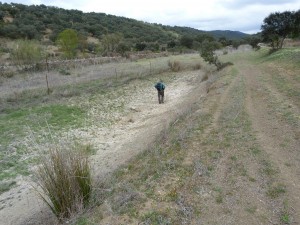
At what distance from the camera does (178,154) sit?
27.0 ft

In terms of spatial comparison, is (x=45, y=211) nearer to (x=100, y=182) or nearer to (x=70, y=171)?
(x=100, y=182)

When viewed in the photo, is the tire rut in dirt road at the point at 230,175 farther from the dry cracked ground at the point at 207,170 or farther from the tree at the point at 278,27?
the tree at the point at 278,27

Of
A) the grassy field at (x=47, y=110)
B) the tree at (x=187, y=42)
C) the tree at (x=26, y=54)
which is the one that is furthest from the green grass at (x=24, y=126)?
the tree at (x=187, y=42)

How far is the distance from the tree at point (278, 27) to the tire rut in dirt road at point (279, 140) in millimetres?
23404

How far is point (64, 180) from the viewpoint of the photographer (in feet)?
19.7

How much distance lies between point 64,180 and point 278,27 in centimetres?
3477

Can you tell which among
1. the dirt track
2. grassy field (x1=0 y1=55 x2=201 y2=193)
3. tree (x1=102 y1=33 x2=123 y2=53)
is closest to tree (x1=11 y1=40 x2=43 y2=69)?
grassy field (x1=0 y1=55 x2=201 y2=193)

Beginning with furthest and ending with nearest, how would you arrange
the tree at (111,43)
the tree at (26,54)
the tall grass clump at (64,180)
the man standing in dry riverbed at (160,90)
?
1. the tree at (111,43)
2. the tree at (26,54)
3. the man standing in dry riverbed at (160,90)
4. the tall grass clump at (64,180)

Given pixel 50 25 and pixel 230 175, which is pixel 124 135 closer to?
pixel 230 175

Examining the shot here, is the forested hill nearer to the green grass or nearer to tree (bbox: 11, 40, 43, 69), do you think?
tree (bbox: 11, 40, 43, 69)

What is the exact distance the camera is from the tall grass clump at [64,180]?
5957 mm

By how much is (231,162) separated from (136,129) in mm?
6898

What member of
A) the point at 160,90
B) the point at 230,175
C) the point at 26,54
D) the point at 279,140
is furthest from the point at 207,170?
the point at 26,54

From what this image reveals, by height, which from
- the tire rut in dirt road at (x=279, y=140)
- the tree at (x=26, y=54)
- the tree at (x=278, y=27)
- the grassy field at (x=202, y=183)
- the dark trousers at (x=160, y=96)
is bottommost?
the dark trousers at (x=160, y=96)
